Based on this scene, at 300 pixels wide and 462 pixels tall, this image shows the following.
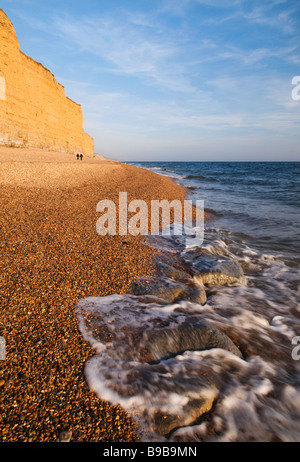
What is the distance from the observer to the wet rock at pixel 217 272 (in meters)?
5.20

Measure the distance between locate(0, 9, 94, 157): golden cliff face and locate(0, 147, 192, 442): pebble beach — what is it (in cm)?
1991

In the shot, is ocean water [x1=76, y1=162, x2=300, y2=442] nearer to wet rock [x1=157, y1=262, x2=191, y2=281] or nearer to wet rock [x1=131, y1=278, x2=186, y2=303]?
wet rock [x1=131, y1=278, x2=186, y2=303]

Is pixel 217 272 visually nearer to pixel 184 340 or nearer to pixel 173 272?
pixel 173 272

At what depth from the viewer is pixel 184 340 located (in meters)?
3.16

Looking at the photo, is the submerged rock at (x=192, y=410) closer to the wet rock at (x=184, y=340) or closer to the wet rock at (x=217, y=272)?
the wet rock at (x=184, y=340)

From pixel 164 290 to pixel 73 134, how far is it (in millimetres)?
42047

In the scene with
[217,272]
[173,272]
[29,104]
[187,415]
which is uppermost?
[29,104]

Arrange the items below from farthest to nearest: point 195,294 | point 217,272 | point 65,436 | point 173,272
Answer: point 217,272
point 173,272
point 195,294
point 65,436

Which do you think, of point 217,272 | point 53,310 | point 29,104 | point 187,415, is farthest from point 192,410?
point 29,104

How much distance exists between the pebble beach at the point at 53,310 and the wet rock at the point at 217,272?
1.19 metres

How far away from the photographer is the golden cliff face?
2134 centimetres

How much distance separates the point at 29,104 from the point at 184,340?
99.9ft

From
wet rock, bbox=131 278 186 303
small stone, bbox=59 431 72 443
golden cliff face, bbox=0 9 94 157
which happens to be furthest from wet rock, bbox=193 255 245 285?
golden cliff face, bbox=0 9 94 157

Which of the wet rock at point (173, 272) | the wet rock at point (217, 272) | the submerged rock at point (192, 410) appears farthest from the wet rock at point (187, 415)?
the wet rock at point (217, 272)
